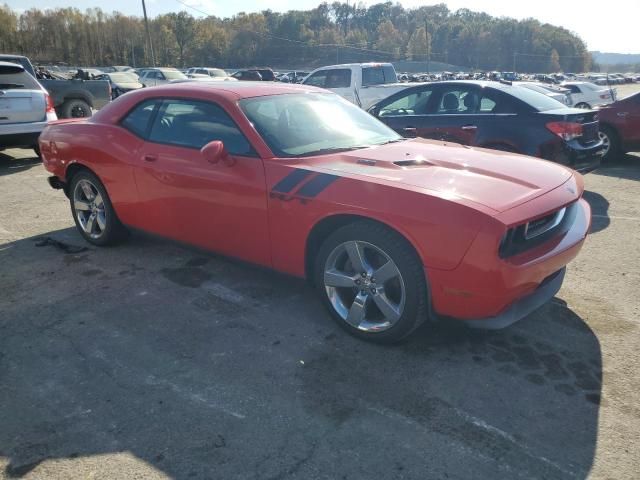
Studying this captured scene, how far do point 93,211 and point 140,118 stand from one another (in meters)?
1.14

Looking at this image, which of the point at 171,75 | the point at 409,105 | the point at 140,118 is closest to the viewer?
the point at 140,118

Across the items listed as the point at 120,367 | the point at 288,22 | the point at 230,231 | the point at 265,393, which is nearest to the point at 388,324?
the point at 265,393

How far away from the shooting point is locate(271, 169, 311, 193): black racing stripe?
3.34 m

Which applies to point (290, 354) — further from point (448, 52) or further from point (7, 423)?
point (448, 52)

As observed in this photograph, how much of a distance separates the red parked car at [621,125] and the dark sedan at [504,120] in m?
2.49

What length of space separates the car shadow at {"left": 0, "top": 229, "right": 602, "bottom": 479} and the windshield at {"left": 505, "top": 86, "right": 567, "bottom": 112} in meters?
3.80

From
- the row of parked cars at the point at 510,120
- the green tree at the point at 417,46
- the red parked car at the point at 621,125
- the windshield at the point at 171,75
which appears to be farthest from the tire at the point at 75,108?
the green tree at the point at 417,46

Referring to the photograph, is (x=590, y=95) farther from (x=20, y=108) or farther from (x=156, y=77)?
(x=156, y=77)

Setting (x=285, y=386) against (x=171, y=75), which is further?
(x=171, y=75)

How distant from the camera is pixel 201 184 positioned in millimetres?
3807

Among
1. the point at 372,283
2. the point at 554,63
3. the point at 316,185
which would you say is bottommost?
the point at 372,283

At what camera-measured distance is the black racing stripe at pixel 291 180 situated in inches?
131

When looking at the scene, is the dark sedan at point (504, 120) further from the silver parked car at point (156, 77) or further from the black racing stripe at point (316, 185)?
the silver parked car at point (156, 77)

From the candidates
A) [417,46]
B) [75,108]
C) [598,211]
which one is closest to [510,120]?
[598,211]
